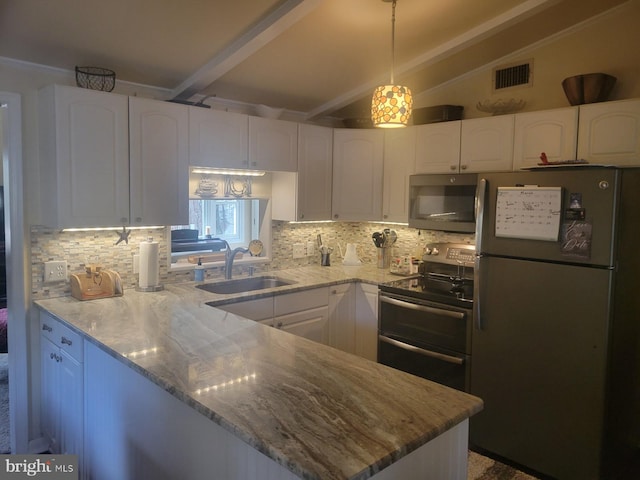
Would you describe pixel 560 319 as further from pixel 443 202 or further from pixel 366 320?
pixel 366 320

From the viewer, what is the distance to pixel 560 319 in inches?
99.8

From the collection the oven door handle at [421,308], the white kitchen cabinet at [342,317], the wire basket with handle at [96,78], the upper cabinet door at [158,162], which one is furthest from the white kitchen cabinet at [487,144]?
the wire basket with handle at [96,78]

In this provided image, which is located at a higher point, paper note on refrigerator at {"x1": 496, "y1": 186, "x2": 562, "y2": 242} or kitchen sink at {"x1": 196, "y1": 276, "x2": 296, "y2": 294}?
paper note on refrigerator at {"x1": 496, "y1": 186, "x2": 562, "y2": 242}

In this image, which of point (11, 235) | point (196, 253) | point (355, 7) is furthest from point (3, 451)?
point (355, 7)

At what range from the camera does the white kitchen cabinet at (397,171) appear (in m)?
3.75

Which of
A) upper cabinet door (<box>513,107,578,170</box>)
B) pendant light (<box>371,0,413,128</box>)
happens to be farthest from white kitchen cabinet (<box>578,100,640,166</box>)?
pendant light (<box>371,0,413,128</box>)

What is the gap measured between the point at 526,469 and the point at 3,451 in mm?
3106

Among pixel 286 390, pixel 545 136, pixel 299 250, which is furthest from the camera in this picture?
pixel 299 250

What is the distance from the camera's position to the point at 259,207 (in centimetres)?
400

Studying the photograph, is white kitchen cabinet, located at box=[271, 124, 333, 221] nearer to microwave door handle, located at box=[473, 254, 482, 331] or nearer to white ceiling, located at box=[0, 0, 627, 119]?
white ceiling, located at box=[0, 0, 627, 119]

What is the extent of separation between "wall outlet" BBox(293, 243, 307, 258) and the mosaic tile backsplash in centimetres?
4

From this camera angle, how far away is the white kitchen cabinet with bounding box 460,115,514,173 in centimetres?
320

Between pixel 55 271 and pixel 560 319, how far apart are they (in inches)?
112

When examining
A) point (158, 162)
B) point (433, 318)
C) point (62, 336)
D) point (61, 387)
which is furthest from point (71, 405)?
point (433, 318)
